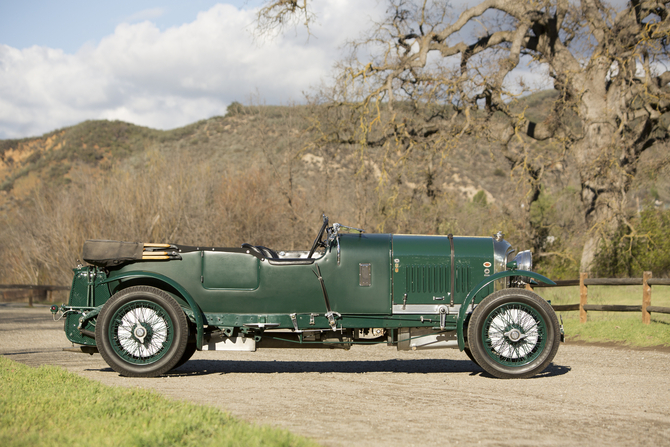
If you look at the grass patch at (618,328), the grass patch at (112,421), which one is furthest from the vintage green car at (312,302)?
the grass patch at (618,328)

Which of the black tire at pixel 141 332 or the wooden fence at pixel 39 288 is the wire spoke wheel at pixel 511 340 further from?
the wooden fence at pixel 39 288

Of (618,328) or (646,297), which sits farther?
(618,328)

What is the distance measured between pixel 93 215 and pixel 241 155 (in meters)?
26.3

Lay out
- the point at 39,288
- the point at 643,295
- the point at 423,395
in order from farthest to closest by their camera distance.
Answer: the point at 39,288 → the point at 643,295 → the point at 423,395

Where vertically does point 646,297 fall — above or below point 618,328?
above

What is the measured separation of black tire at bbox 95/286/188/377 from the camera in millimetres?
6660

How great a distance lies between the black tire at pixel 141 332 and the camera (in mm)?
6660

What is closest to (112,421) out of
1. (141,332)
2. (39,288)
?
(141,332)

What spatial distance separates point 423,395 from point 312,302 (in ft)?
5.65

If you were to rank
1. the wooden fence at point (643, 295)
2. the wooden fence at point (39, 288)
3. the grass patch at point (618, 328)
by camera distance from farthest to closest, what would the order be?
the wooden fence at point (39, 288) → the wooden fence at point (643, 295) → the grass patch at point (618, 328)

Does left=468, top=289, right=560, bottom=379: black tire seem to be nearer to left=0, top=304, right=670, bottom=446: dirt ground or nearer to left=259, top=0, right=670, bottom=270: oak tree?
left=0, top=304, right=670, bottom=446: dirt ground

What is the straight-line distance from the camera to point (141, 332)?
6.68m

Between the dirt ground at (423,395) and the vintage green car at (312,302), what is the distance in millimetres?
417

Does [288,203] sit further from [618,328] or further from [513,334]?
[513,334]
